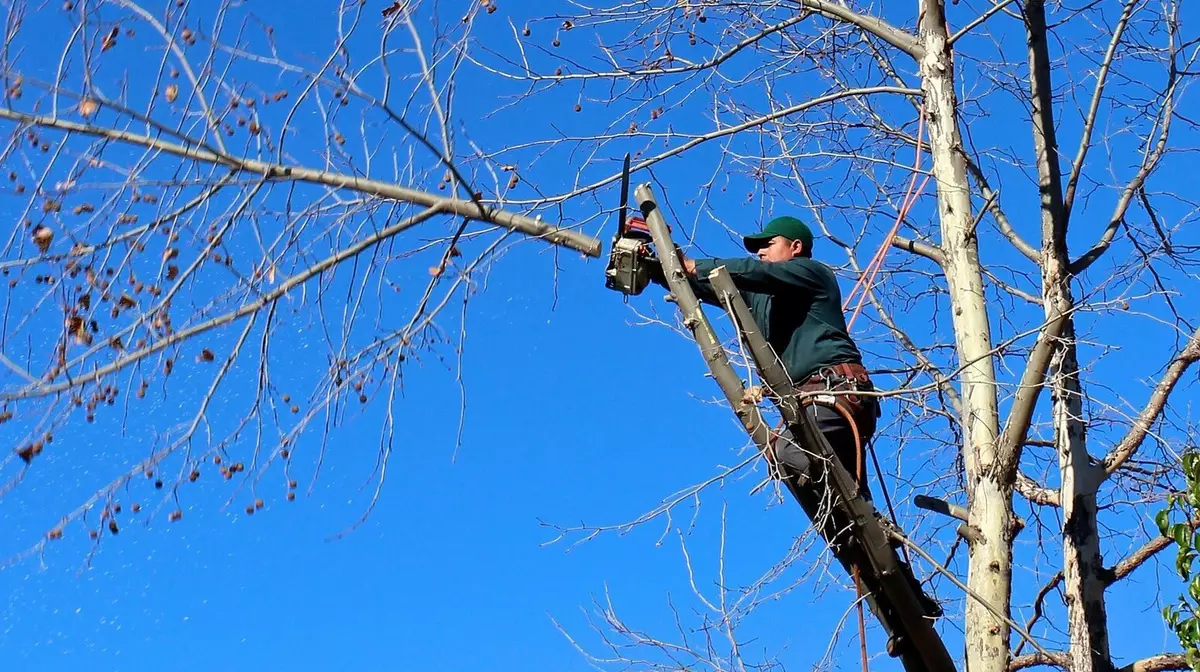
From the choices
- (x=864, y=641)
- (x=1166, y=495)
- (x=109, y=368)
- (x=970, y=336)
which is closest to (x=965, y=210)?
(x=970, y=336)

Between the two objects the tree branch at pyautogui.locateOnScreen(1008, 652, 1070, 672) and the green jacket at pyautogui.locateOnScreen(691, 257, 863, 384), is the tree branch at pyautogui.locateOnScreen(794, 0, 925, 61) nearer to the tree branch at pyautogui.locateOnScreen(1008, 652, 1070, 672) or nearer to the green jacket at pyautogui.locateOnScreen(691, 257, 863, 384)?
the green jacket at pyautogui.locateOnScreen(691, 257, 863, 384)

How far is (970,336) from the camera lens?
6.85 m

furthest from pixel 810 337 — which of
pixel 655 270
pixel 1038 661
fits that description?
pixel 1038 661

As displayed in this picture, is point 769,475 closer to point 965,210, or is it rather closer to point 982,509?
point 982,509

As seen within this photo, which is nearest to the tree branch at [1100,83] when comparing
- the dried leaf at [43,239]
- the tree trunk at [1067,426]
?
the tree trunk at [1067,426]

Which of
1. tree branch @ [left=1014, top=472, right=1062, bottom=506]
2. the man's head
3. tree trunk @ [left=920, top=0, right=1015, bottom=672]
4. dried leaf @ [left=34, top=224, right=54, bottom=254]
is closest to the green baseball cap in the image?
the man's head

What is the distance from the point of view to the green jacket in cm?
582

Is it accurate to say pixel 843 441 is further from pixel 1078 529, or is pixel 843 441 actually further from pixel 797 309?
pixel 1078 529

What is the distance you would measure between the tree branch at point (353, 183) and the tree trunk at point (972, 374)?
1814 millimetres

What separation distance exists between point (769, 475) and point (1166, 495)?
2.65m

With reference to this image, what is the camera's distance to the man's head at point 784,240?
662 centimetres

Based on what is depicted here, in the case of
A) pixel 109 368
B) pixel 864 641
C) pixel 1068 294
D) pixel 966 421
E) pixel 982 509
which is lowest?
pixel 864 641

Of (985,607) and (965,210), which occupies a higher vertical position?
(965,210)

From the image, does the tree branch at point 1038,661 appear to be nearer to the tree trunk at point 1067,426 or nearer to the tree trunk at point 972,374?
the tree trunk at point 1067,426
